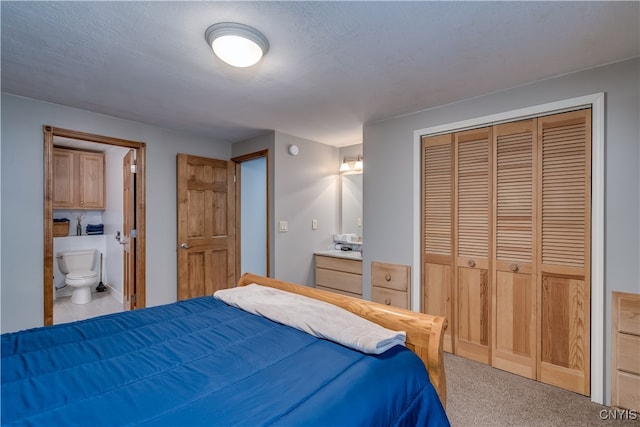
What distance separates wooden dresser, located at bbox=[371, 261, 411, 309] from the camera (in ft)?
9.74

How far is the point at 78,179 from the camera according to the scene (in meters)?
4.54

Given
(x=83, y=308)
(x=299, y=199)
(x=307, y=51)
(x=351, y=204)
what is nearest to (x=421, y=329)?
(x=307, y=51)

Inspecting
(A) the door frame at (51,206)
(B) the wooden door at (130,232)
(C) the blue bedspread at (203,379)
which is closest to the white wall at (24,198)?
(A) the door frame at (51,206)

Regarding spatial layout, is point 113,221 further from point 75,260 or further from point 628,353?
point 628,353

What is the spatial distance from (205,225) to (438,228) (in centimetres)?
276

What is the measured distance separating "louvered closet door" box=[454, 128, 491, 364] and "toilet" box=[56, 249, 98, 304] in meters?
4.84

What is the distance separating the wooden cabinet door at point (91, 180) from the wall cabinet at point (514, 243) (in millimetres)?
4822

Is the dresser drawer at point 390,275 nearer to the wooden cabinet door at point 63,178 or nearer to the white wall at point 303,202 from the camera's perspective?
the white wall at point 303,202

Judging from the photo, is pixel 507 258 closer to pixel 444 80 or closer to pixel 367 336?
pixel 444 80

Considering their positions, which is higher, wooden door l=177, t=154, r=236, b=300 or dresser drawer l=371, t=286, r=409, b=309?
wooden door l=177, t=154, r=236, b=300

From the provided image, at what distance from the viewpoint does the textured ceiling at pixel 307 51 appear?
1487 millimetres

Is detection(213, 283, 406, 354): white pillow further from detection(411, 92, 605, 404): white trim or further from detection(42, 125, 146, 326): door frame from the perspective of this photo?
detection(42, 125, 146, 326): door frame

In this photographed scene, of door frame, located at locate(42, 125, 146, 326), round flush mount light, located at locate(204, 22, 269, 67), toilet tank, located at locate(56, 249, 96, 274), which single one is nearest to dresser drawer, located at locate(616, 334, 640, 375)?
round flush mount light, located at locate(204, 22, 269, 67)

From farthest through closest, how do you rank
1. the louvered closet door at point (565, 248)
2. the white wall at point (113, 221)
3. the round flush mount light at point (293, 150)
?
the white wall at point (113, 221)
the round flush mount light at point (293, 150)
the louvered closet door at point (565, 248)
